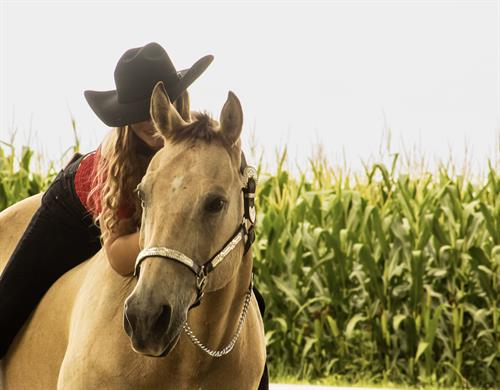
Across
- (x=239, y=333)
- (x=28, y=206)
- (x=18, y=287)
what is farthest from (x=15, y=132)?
(x=239, y=333)

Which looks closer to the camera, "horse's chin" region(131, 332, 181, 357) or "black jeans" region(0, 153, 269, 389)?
"horse's chin" region(131, 332, 181, 357)

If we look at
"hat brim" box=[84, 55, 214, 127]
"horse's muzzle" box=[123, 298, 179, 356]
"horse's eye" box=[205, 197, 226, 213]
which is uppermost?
"hat brim" box=[84, 55, 214, 127]

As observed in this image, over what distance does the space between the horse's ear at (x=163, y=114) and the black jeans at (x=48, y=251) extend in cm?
90

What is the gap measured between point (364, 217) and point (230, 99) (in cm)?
569

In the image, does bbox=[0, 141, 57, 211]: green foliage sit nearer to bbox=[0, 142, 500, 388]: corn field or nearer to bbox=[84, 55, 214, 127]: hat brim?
bbox=[0, 142, 500, 388]: corn field

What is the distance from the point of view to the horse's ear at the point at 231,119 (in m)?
3.06

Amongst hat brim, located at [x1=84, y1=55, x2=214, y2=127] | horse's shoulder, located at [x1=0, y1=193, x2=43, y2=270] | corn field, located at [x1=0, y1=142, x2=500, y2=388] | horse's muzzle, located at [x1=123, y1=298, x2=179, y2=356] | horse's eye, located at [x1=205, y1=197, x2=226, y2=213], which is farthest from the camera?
corn field, located at [x1=0, y1=142, x2=500, y2=388]

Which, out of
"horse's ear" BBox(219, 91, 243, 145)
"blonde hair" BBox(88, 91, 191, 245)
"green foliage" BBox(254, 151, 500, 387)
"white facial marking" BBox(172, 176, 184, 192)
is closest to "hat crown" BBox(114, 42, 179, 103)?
"blonde hair" BBox(88, 91, 191, 245)

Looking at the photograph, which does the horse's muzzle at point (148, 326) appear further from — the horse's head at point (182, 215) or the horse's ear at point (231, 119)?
the horse's ear at point (231, 119)

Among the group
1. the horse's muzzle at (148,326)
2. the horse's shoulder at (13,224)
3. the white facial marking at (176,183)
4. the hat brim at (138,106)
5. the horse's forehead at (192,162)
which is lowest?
the horse's shoulder at (13,224)

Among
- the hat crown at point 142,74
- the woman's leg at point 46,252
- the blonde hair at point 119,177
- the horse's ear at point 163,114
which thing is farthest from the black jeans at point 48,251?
the horse's ear at point 163,114

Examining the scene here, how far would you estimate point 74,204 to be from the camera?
3863 mm

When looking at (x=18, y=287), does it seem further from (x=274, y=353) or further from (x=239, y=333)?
(x=274, y=353)

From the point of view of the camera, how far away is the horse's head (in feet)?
8.86
